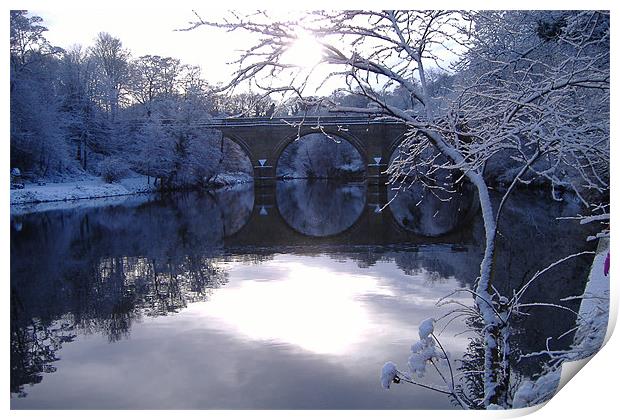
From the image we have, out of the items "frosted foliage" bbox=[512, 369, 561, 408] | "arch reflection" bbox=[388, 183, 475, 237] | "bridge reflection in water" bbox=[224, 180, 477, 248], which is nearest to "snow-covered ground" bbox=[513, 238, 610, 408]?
"frosted foliage" bbox=[512, 369, 561, 408]

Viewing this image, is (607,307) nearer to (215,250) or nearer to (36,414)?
(36,414)

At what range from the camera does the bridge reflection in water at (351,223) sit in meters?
12.8

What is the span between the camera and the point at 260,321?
21.1 feet

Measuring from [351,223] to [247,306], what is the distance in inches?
348

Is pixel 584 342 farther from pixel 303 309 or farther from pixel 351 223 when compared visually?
pixel 351 223

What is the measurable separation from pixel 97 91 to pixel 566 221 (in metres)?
16.4

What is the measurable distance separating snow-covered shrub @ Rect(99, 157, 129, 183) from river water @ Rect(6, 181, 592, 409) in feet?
22.9

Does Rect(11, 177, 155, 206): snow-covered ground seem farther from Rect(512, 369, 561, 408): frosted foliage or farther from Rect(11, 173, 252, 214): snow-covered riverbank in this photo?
Rect(512, 369, 561, 408): frosted foliage

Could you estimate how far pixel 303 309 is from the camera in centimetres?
697

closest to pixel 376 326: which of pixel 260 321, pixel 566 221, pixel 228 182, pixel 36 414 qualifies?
pixel 260 321

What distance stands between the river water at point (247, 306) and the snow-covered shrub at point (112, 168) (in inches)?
275

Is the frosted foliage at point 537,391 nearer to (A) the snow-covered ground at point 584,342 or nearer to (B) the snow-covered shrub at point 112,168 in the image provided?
(A) the snow-covered ground at point 584,342

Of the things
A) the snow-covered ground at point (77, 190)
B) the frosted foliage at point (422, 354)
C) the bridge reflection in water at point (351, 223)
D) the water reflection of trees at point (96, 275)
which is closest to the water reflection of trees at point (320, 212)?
the bridge reflection in water at point (351, 223)

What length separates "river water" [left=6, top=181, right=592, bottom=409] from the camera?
15.5 feet
